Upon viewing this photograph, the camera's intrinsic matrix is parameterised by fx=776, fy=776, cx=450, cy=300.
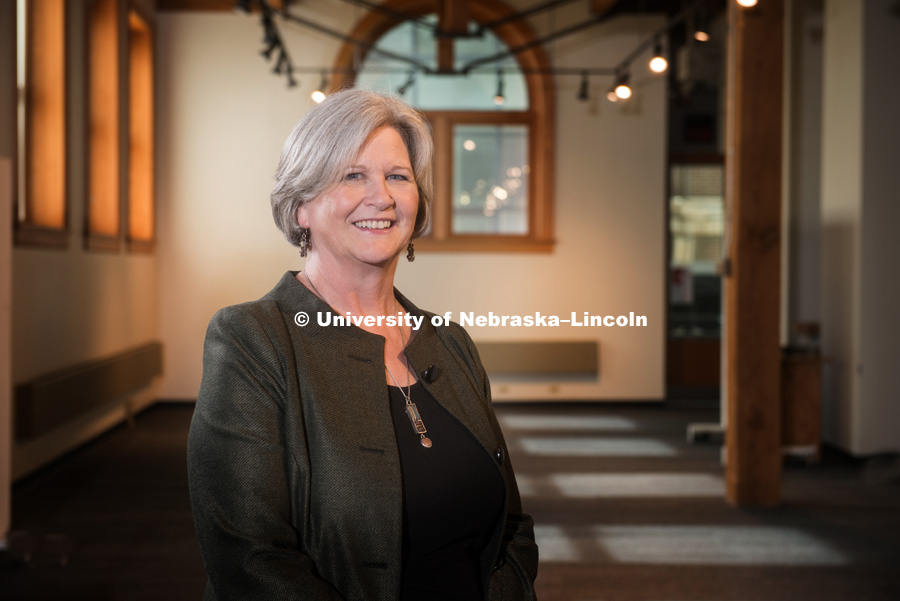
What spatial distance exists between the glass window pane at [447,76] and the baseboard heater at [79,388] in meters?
3.63

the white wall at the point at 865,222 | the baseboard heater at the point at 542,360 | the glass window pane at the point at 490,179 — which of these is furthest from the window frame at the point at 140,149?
the white wall at the point at 865,222

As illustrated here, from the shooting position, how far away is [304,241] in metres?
1.30

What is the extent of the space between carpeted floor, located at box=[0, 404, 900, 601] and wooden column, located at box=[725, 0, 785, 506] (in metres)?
0.52

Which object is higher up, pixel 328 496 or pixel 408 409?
pixel 408 409

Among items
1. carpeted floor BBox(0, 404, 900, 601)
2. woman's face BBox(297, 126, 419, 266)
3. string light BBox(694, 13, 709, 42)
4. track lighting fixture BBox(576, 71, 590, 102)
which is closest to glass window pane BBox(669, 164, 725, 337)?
track lighting fixture BBox(576, 71, 590, 102)

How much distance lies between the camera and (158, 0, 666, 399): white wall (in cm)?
704

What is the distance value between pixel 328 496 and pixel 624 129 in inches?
300

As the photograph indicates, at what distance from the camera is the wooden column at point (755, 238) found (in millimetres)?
4305

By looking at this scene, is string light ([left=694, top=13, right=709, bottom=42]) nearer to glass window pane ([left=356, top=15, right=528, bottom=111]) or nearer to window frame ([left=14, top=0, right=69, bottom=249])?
glass window pane ([left=356, top=15, right=528, bottom=111])

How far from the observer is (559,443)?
6254 millimetres

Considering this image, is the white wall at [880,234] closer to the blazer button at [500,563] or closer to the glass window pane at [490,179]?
the glass window pane at [490,179]

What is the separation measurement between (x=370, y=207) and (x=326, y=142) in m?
0.12

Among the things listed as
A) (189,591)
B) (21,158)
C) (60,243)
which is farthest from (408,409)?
(60,243)

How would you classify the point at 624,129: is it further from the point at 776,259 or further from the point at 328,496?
the point at 328,496
